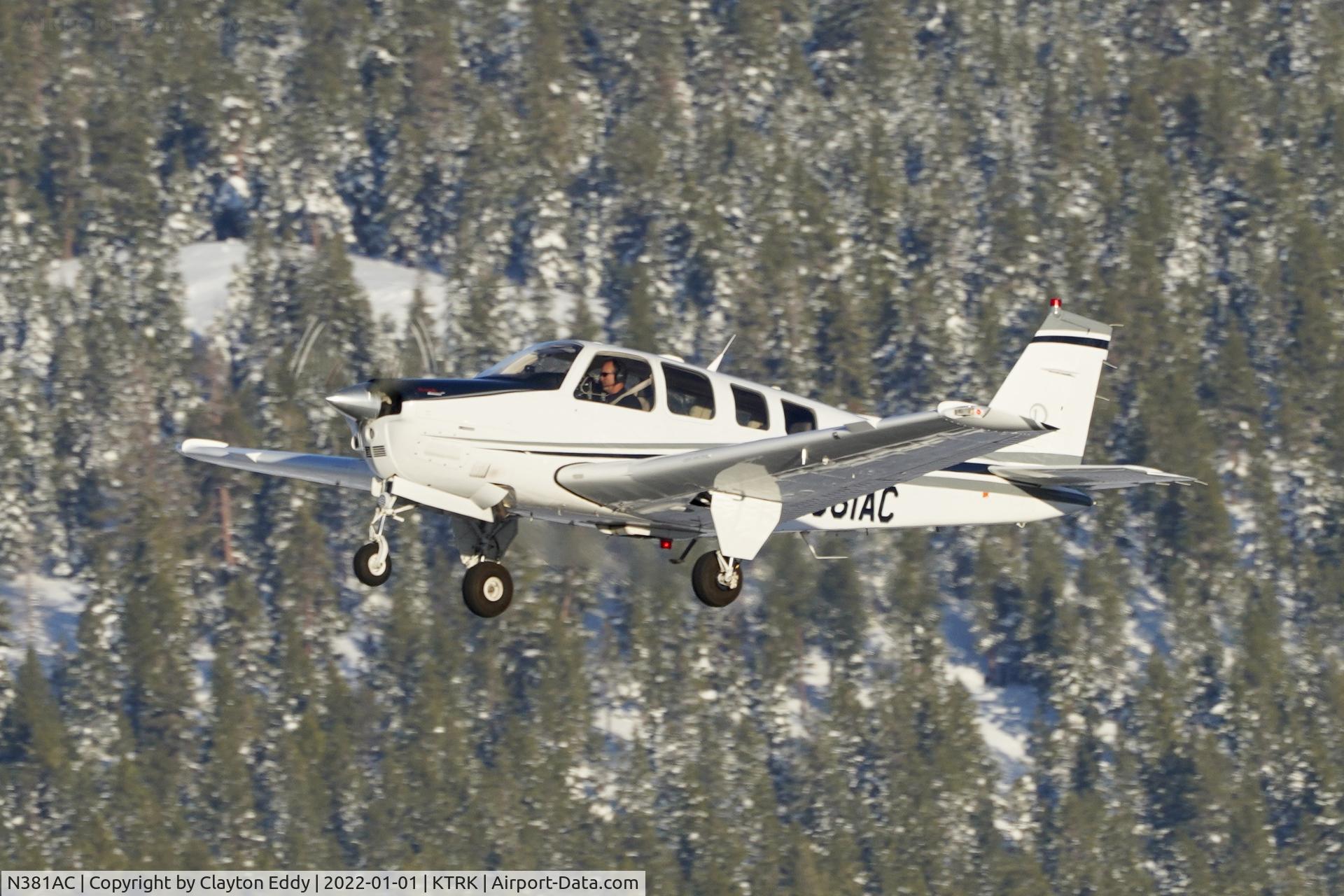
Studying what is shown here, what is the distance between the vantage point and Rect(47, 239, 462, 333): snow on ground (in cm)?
11019

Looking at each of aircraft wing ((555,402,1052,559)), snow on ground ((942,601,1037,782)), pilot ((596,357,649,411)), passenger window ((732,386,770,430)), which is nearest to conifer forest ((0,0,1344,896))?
snow on ground ((942,601,1037,782))

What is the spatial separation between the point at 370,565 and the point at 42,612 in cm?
7352

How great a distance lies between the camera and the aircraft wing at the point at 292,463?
24.6 m

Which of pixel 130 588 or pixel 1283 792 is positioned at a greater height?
pixel 130 588

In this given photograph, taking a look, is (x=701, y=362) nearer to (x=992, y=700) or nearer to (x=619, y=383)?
(x=992, y=700)

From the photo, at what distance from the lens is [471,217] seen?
121000 millimetres

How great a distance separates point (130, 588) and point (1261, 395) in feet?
173

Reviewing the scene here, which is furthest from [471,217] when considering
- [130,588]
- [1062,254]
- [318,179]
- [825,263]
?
[130,588]

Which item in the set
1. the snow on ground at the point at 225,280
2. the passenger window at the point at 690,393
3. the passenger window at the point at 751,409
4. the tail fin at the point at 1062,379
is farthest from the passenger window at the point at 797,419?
the snow on ground at the point at 225,280

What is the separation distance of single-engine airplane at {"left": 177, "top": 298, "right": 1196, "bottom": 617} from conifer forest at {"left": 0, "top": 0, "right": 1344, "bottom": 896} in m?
32.8

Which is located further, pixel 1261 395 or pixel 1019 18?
pixel 1019 18

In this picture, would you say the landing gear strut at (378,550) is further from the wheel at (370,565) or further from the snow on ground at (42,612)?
the snow on ground at (42,612)

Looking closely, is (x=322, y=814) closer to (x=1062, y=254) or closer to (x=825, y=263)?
(x=825, y=263)

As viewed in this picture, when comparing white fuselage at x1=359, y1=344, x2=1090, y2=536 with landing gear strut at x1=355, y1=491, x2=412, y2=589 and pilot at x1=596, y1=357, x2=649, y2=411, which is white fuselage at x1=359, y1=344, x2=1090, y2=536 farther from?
landing gear strut at x1=355, y1=491, x2=412, y2=589
